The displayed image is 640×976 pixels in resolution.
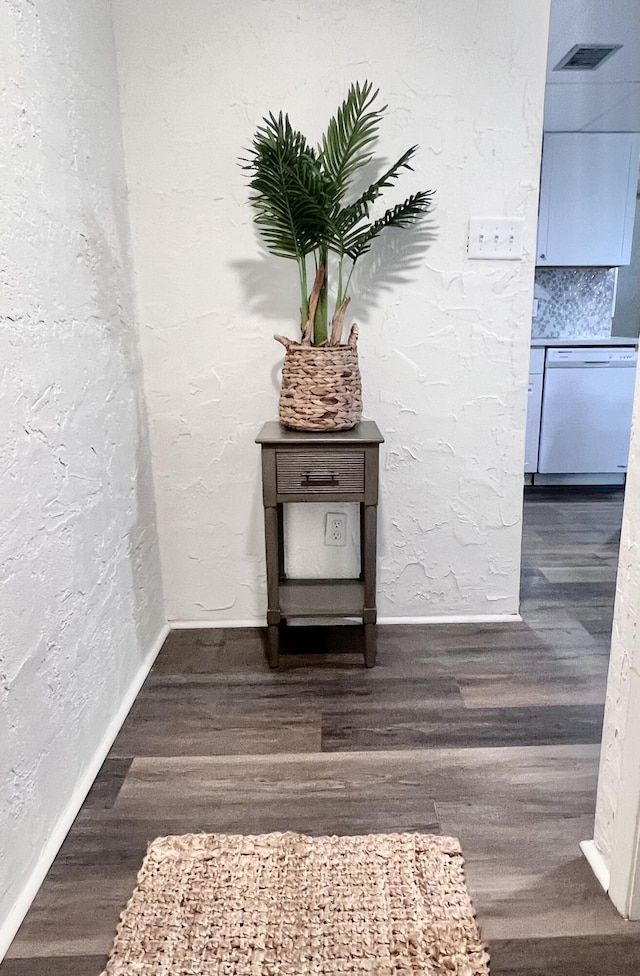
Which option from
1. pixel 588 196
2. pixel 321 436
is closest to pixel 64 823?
pixel 321 436

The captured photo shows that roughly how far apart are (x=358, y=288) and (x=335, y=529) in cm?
75

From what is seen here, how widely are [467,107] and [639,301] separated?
342 centimetres

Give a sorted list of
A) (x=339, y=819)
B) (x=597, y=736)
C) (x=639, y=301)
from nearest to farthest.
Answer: (x=339, y=819) → (x=597, y=736) → (x=639, y=301)

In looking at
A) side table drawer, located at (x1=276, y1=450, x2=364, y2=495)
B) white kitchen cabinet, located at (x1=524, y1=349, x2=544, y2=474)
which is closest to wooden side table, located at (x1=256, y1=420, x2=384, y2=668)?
side table drawer, located at (x1=276, y1=450, x2=364, y2=495)

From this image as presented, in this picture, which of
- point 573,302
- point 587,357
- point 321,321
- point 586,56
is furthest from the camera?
point 573,302

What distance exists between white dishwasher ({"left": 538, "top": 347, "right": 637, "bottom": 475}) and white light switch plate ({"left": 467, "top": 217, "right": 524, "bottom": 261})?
1923 millimetres

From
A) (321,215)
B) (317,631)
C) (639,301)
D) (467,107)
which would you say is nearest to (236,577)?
(317,631)

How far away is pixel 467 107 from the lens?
1.73 metres

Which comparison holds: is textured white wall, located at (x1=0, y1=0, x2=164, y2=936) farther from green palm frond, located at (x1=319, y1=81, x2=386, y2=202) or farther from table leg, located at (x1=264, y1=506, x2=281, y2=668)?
green palm frond, located at (x1=319, y1=81, x2=386, y2=202)

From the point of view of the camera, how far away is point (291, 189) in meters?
1.50

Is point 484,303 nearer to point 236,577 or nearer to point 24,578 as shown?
point 236,577

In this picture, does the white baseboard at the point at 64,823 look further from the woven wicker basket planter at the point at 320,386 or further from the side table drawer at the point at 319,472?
the woven wicker basket planter at the point at 320,386

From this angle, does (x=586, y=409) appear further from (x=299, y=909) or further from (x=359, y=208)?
(x=299, y=909)

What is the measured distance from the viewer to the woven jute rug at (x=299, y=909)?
0.97 metres
